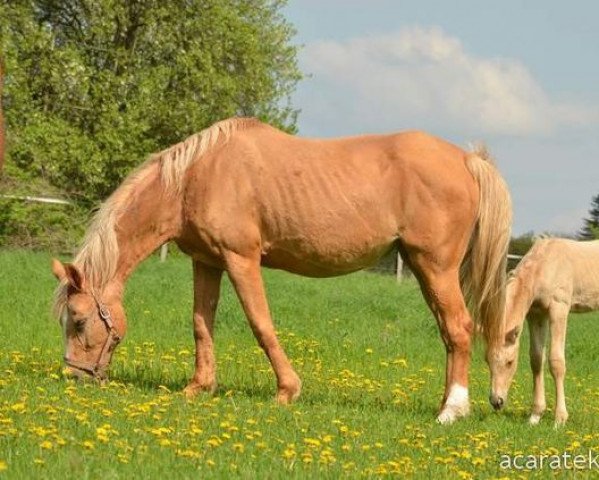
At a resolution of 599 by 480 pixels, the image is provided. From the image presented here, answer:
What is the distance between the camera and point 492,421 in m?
8.55

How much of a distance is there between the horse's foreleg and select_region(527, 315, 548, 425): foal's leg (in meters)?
2.15

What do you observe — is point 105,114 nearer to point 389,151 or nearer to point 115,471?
point 389,151

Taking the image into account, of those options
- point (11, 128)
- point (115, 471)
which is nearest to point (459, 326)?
point (115, 471)

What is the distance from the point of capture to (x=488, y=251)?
365 inches

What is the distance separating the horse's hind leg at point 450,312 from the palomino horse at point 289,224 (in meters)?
0.01

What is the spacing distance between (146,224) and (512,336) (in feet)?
11.4

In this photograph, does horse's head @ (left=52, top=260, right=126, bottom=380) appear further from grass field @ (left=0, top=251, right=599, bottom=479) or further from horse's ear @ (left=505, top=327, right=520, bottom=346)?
horse's ear @ (left=505, top=327, right=520, bottom=346)

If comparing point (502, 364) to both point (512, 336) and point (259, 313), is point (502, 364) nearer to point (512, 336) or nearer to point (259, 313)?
point (512, 336)

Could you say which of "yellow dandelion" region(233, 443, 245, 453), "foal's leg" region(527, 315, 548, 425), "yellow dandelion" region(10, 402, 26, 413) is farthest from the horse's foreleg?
"yellow dandelion" region(233, 443, 245, 453)

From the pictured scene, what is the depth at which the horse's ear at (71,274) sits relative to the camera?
29.1ft

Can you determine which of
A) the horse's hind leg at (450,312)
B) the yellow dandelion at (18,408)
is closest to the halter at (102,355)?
the yellow dandelion at (18,408)

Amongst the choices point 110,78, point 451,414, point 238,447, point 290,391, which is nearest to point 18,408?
point 238,447

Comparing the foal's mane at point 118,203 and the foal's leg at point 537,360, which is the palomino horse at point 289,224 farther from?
the foal's leg at point 537,360

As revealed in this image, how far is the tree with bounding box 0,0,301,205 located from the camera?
3145 cm
